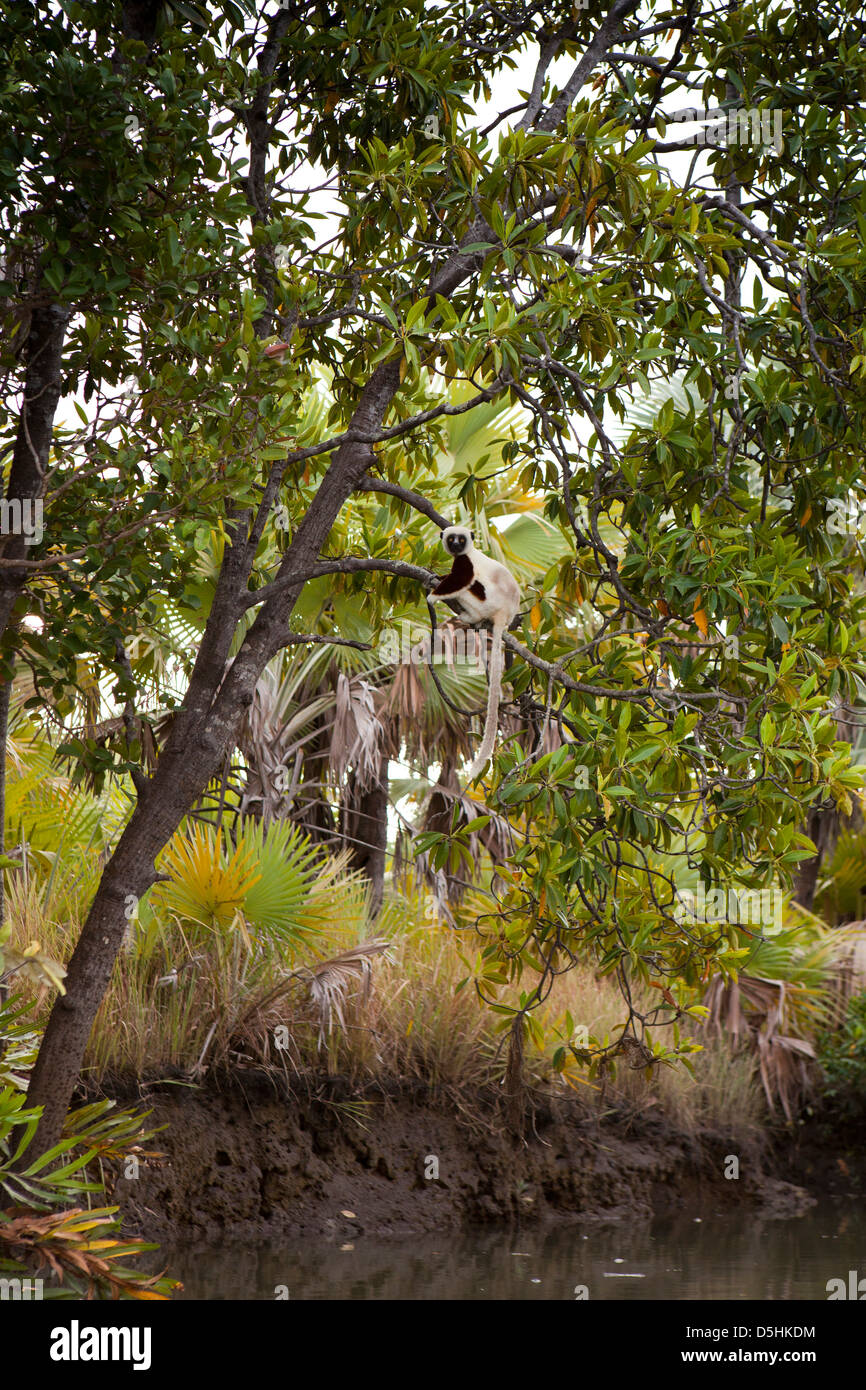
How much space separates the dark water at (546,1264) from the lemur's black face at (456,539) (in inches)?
171

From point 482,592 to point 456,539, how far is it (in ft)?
0.66

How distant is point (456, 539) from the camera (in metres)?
4.16

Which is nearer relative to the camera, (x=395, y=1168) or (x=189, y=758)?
(x=189, y=758)

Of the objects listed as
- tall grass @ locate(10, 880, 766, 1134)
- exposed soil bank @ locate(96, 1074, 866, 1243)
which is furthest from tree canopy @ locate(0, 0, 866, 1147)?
exposed soil bank @ locate(96, 1074, 866, 1243)

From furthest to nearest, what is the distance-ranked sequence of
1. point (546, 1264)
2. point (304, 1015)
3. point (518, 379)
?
1. point (304, 1015)
2. point (546, 1264)
3. point (518, 379)


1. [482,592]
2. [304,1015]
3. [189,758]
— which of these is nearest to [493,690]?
[482,592]

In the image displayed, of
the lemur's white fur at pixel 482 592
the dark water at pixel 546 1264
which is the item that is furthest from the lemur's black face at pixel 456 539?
the dark water at pixel 546 1264

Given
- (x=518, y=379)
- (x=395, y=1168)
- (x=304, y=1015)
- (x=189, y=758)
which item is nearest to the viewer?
(x=518, y=379)

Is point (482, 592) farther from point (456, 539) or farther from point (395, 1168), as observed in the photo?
point (395, 1168)

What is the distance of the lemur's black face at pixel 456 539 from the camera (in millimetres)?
4152

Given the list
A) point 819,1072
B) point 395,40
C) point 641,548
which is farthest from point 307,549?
point 819,1072

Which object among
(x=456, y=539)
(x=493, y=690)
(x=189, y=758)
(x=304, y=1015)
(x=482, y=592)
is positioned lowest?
(x=304, y=1015)

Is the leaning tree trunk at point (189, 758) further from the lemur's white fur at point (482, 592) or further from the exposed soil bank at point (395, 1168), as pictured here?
the exposed soil bank at point (395, 1168)

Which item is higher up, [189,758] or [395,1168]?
[189,758]
